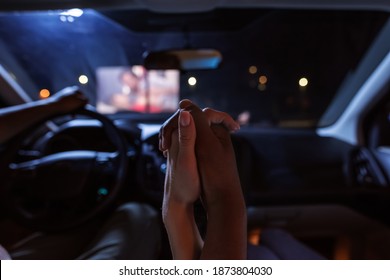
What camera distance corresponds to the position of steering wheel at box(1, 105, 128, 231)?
2.87 ft

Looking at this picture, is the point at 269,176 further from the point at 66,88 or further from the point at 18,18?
the point at 18,18

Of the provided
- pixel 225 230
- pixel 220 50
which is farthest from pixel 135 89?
pixel 225 230

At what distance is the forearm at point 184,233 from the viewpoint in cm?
55

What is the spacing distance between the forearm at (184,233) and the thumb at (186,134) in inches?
3.4

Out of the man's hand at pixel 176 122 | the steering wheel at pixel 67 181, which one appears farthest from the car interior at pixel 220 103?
the man's hand at pixel 176 122

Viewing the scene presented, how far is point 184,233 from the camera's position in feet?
1.82

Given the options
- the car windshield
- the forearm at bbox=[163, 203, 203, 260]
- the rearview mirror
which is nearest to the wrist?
the forearm at bbox=[163, 203, 203, 260]

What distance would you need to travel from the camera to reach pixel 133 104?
3.19ft

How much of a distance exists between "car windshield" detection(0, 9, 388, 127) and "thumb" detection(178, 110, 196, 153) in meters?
0.18

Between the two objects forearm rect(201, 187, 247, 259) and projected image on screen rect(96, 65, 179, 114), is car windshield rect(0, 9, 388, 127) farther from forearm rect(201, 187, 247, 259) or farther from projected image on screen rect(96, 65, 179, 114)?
forearm rect(201, 187, 247, 259)

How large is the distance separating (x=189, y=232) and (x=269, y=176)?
0.72m

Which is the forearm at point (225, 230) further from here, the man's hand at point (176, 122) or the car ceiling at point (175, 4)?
the car ceiling at point (175, 4)

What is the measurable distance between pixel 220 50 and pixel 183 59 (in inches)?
7.4
